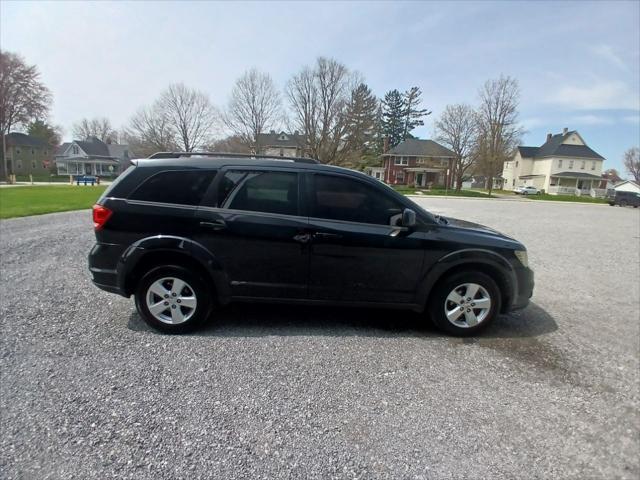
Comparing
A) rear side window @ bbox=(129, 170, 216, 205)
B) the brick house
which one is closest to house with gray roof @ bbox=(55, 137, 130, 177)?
the brick house

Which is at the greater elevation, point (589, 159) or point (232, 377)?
point (589, 159)

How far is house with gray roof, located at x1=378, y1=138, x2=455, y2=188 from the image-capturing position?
48.6 metres

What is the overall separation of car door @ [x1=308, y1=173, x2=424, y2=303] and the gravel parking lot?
0.50 meters

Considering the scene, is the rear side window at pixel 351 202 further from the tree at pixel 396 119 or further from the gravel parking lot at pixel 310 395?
the tree at pixel 396 119

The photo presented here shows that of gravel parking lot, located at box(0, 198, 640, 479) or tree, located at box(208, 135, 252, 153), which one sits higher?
tree, located at box(208, 135, 252, 153)

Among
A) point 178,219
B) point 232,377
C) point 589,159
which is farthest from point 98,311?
point 589,159

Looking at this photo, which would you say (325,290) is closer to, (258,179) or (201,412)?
(258,179)

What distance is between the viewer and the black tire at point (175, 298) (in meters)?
3.37

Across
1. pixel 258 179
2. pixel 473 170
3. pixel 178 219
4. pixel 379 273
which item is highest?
pixel 473 170

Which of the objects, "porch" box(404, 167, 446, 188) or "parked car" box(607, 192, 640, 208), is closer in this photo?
"parked car" box(607, 192, 640, 208)

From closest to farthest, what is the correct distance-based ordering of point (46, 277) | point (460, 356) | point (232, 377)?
point (232, 377) → point (460, 356) → point (46, 277)

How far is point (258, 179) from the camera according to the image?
3.45 metres

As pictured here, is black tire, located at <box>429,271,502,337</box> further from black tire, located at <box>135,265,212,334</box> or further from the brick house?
the brick house

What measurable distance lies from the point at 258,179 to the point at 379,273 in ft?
5.51
